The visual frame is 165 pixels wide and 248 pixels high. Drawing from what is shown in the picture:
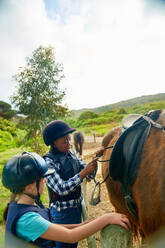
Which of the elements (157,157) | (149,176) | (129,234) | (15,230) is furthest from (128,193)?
(15,230)

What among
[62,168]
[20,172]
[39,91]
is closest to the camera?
[20,172]

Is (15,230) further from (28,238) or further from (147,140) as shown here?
(147,140)

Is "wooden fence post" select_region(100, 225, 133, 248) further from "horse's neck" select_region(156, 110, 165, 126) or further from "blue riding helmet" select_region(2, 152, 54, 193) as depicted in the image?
"horse's neck" select_region(156, 110, 165, 126)

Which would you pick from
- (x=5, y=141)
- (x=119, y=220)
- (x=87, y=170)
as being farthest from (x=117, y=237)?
(x=5, y=141)

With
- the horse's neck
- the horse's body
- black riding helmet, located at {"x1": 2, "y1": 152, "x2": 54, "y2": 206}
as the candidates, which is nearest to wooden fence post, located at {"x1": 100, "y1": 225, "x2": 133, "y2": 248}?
black riding helmet, located at {"x1": 2, "y1": 152, "x2": 54, "y2": 206}

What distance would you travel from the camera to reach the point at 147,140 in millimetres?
1756

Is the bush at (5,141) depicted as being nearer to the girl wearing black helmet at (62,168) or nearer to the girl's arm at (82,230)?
the girl wearing black helmet at (62,168)

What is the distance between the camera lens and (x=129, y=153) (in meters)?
1.81

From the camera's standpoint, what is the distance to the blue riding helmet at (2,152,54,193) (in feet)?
4.65

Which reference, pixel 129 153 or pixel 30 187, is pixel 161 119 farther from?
pixel 30 187

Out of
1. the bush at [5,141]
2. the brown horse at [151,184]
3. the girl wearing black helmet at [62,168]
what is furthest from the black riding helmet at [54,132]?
the bush at [5,141]

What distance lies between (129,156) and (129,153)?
35 millimetres

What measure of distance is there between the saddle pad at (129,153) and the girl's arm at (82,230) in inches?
24.6

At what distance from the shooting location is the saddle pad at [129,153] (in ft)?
5.71
